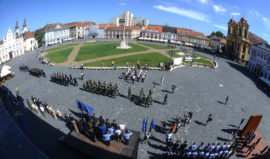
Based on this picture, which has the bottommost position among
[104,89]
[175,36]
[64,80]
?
[104,89]

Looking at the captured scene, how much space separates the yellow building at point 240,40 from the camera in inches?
2377

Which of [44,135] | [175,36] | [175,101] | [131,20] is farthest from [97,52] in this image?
[131,20]

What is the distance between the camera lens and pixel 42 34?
7912cm

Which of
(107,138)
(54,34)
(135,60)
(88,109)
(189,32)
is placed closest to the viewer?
(107,138)

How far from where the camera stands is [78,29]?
97.1m

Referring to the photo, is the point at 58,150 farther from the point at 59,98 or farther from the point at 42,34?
the point at 42,34

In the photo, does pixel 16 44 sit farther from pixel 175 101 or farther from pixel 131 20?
pixel 131 20

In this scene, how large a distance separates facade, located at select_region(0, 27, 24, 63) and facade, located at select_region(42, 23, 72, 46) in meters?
19.7

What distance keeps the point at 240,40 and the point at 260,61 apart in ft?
55.2

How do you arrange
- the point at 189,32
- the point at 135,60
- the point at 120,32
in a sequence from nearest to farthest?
the point at 135,60
the point at 189,32
the point at 120,32

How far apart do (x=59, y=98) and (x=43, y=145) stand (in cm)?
1185

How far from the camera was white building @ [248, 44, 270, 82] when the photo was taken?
4625 cm

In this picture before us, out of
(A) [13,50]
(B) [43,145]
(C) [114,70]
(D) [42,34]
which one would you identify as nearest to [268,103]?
(C) [114,70]

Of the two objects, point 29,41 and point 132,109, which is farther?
point 29,41
